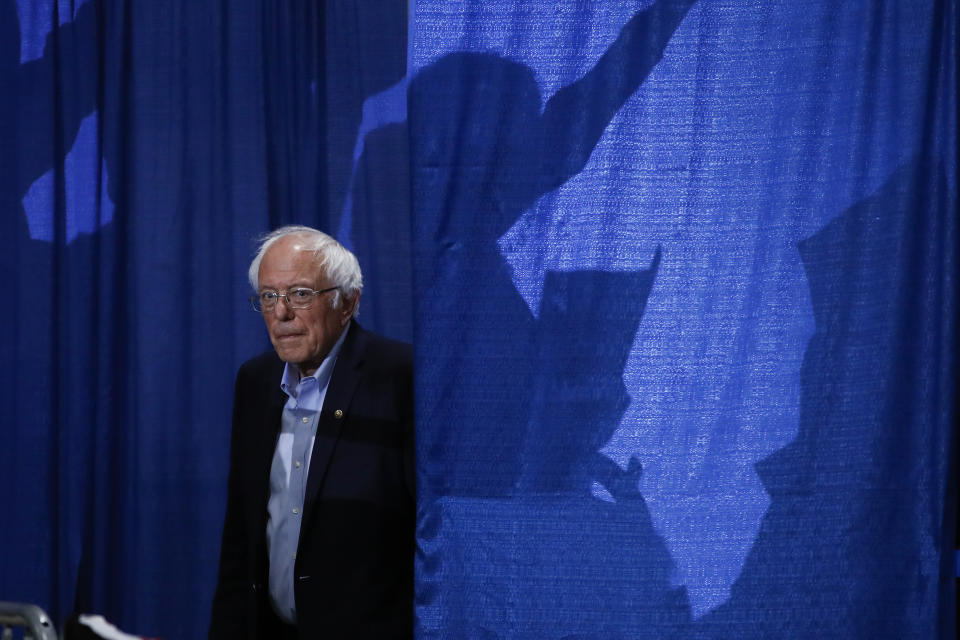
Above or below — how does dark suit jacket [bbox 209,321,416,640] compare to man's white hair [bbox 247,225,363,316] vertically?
below

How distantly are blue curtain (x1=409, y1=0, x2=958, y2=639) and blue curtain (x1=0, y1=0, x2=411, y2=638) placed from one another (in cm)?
148

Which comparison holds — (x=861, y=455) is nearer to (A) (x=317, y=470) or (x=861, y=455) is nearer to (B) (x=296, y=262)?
(A) (x=317, y=470)

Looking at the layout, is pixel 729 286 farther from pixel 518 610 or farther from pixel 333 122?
pixel 333 122

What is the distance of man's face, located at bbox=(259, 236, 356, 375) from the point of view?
2.09 m

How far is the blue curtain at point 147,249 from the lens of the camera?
120 inches

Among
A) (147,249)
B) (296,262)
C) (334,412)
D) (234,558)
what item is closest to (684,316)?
(334,412)

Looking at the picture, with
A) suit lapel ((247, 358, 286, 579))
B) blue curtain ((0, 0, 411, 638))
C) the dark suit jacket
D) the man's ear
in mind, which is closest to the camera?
the dark suit jacket

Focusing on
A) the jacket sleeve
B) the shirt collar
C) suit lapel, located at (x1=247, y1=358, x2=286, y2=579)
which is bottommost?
the jacket sleeve

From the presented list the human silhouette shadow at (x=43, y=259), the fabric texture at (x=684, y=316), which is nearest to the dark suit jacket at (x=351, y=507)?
the fabric texture at (x=684, y=316)

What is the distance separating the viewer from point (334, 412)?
2.03 m

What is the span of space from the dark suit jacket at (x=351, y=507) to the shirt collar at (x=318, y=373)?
0.08ft

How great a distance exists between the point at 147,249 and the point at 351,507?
1487 millimetres

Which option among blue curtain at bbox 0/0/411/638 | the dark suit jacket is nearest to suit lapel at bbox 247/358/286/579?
the dark suit jacket

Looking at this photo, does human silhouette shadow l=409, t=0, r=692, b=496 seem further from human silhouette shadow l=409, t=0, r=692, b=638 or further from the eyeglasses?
the eyeglasses
